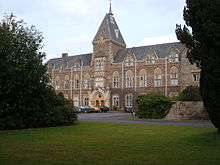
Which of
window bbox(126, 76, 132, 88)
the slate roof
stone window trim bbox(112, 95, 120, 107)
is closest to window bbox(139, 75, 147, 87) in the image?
window bbox(126, 76, 132, 88)

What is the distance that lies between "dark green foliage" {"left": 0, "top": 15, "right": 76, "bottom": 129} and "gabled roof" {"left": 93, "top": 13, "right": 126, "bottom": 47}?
35.2m

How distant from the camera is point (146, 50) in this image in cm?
5144

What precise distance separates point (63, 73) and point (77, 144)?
51.5m

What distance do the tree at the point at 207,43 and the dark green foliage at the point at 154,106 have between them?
15102 mm

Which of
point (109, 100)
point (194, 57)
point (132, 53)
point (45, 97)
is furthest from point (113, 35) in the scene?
point (194, 57)

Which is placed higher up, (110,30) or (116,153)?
(110,30)

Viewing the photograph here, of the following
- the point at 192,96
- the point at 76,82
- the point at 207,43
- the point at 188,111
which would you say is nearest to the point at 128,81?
the point at 76,82

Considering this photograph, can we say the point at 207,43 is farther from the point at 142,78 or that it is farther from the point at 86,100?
the point at 86,100

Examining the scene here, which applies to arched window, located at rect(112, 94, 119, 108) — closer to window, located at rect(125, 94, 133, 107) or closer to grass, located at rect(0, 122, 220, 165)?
window, located at rect(125, 94, 133, 107)

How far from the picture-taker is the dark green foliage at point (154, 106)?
29.1 m

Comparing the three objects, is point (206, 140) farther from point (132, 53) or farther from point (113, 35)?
point (113, 35)

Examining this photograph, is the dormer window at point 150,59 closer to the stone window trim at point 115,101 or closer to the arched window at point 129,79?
the arched window at point 129,79

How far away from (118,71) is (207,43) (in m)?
39.3

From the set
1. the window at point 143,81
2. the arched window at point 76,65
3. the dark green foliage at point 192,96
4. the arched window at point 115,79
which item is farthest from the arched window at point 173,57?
the arched window at point 76,65
